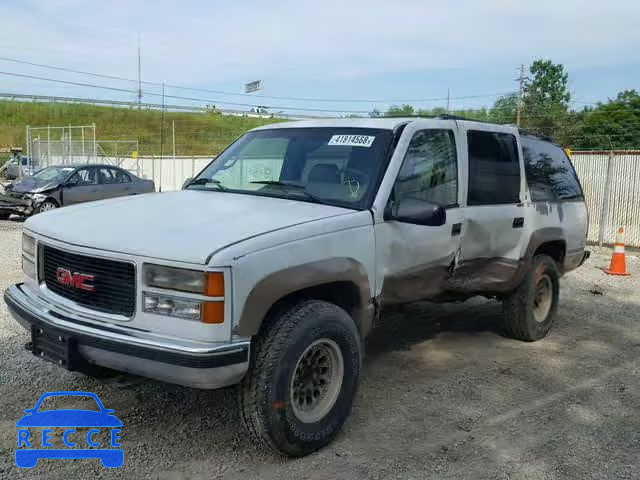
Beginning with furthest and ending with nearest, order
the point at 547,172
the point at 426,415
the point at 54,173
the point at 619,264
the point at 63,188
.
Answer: the point at 54,173 < the point at 63,188 < the point at 619,264 < the point at 547,172 < the point at 426,415

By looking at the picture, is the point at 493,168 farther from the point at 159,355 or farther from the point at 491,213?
the point at 159,355

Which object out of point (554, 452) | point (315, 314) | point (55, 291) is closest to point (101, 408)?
point (55, 291)

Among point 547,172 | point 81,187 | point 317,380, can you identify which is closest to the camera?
point 317,380

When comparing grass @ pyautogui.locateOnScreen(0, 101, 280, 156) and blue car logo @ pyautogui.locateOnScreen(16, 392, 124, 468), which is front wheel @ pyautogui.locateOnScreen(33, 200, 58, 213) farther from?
grass @ pyautogui.locateOnScreen(0, 101, 280, 156)

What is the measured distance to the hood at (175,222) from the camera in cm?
324

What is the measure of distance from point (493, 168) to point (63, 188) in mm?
13260

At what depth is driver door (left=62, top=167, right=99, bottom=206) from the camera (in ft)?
52.7

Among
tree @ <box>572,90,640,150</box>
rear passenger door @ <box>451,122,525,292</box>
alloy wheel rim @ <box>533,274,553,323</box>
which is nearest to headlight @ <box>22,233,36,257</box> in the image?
rear passenger door @ <box>451,122,525,292</box>

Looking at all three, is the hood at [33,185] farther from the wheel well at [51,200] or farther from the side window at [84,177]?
the side window at [84,177]

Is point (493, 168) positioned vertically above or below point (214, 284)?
above

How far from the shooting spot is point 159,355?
3.13 meters

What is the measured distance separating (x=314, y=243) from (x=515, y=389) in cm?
237

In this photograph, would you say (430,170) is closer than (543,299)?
Yes

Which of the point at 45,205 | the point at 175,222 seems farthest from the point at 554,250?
the point at 45,205
